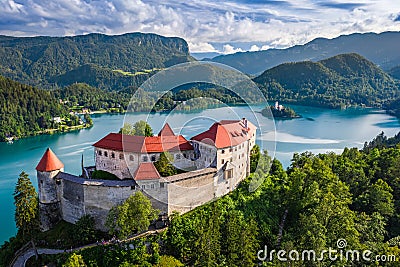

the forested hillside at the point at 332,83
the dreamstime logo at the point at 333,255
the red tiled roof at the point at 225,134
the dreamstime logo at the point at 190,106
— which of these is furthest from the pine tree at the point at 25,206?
the forested hillside at the point at 332,83

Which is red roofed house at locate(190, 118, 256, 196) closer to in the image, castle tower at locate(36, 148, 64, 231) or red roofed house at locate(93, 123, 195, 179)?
red roofed house at locate(93, 123, 195, 179)

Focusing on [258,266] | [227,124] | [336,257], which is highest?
[227,124]

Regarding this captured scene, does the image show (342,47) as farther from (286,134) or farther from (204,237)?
(204,237)

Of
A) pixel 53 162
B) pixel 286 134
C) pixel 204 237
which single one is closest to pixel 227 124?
pixel 204 237

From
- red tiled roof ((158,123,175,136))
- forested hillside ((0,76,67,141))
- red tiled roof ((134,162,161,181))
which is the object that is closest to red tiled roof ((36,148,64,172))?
red tiled roof ((134,162,161,181))

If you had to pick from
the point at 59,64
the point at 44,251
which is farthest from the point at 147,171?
the point at 59,64
